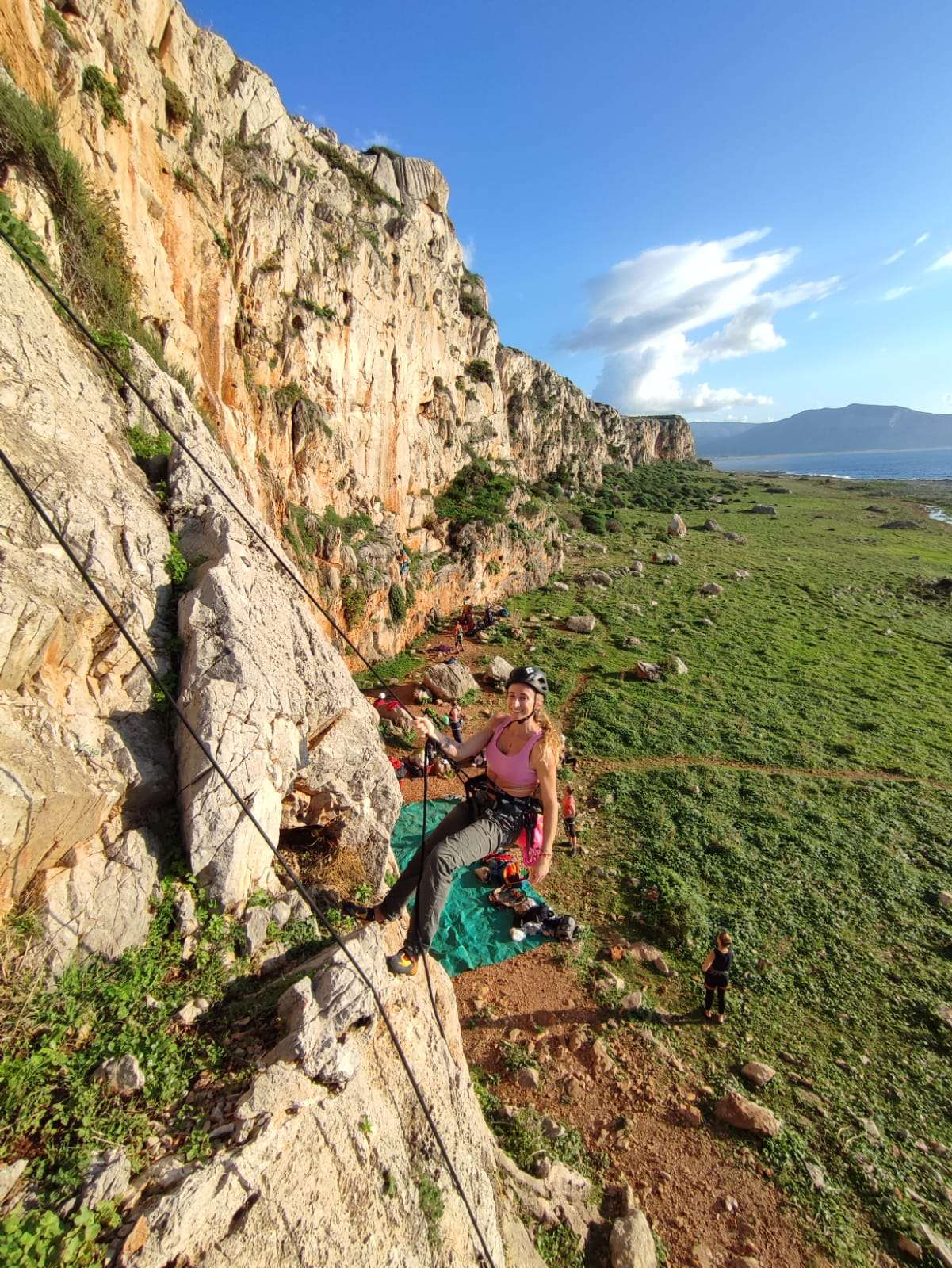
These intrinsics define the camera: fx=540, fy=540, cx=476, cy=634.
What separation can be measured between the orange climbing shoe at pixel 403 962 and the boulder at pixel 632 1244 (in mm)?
3973

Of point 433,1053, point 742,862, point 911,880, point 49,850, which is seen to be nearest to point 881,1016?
point 742,862

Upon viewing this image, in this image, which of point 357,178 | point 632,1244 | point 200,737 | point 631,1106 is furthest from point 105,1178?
point 357,178

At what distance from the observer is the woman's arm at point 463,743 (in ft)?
19.7

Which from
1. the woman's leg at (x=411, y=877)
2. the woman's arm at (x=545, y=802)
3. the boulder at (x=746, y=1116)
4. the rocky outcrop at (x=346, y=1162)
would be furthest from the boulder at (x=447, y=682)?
the woman's arm at (x=545, y=802)

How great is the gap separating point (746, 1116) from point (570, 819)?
22.2ft

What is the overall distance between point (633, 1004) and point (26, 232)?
1606 cm

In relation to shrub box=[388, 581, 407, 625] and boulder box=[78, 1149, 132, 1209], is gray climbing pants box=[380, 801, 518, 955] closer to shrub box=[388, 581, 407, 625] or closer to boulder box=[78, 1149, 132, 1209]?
boulder box=[78, 1149, 132, 1209]

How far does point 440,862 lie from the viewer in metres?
5.52

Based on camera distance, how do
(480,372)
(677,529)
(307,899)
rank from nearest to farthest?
(307,899)
(480,372)
(677,529)

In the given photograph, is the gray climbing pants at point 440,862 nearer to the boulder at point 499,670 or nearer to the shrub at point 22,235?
the shrub at point 22,235

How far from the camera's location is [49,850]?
185 inches

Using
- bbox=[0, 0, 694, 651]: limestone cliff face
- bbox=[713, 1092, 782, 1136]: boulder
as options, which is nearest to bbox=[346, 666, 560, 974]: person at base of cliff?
bbox=[713, 1092, 782, 1136]: boulder

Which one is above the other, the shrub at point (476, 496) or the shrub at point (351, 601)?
the shrub at point (476, 496)

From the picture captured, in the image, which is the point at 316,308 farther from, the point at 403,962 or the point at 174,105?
the point at 403,962
